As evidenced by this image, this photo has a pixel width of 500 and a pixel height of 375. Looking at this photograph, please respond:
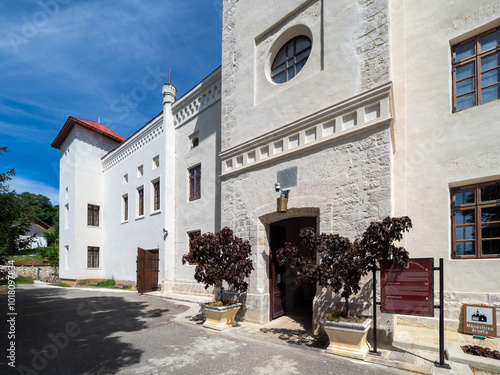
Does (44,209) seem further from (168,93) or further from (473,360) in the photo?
(473,360)

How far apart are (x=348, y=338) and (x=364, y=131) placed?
3.78m

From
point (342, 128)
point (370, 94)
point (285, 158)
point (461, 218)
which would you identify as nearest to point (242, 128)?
point (285, 158)

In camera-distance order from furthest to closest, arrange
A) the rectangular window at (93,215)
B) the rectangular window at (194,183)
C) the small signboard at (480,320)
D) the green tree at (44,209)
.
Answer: the rectangular window at (93,215) → the rectangular window at (194,183) → the green tree at (44,209) → the small signboard at (480,320)

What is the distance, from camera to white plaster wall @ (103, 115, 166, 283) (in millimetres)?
14305

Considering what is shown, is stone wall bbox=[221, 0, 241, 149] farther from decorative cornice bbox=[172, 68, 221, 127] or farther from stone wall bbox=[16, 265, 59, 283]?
stone wall bbox=[16, 265, 59, 283]

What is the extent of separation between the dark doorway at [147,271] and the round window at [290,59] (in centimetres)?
968

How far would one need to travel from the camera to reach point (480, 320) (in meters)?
5.31

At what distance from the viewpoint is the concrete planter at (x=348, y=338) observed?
15.6ft

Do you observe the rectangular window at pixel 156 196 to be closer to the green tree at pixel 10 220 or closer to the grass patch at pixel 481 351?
the green tree at pixel 10 220

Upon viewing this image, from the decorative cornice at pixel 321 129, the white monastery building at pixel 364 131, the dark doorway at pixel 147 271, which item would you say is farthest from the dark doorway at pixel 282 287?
the dark doorway at pixel 147 271

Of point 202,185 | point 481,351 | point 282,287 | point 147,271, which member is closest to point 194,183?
point 202,185

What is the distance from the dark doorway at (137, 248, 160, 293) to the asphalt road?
500 cm

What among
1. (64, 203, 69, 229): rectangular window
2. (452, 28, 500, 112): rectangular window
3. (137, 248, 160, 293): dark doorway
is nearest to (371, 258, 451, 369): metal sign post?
(452, 28, 500, 112): rectangular window

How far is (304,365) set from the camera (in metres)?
4.55
